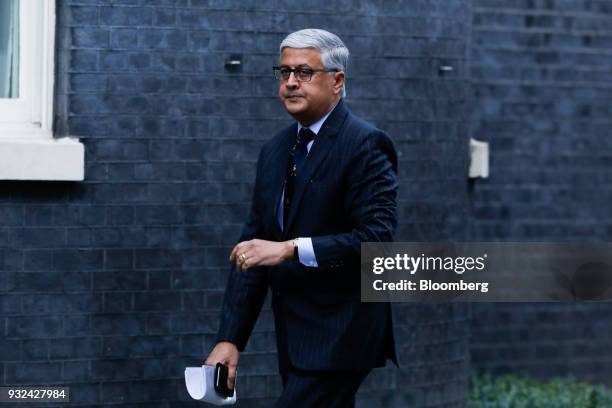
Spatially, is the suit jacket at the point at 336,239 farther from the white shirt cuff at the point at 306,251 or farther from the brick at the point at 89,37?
the brick at the point at 89,37

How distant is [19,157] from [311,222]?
2.41 meters

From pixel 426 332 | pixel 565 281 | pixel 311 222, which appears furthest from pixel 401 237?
pixel 311 222

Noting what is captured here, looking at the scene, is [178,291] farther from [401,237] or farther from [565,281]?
[565,281]

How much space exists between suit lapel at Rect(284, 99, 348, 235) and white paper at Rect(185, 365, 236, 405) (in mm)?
599

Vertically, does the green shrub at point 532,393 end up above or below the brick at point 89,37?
below

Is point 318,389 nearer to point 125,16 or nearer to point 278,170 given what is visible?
point 278,170

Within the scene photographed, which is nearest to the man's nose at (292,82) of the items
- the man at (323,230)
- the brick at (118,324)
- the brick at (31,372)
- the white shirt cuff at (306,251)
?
the man at (323,230)

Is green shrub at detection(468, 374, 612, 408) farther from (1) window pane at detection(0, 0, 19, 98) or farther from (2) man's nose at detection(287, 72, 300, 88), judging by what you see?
(2) man's nose at detection(287, 72, 300, 88)

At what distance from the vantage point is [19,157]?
7.77m

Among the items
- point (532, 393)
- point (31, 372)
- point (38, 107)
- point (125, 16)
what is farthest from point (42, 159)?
point (532, 393)

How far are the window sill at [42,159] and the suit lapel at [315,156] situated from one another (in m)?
2.24

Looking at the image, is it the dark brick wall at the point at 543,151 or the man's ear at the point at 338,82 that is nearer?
the man's ear at the point at 338,82

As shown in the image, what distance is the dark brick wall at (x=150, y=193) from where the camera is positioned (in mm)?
7914

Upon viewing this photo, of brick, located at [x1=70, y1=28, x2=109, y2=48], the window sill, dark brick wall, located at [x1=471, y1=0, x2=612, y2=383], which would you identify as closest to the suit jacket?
the window sill
